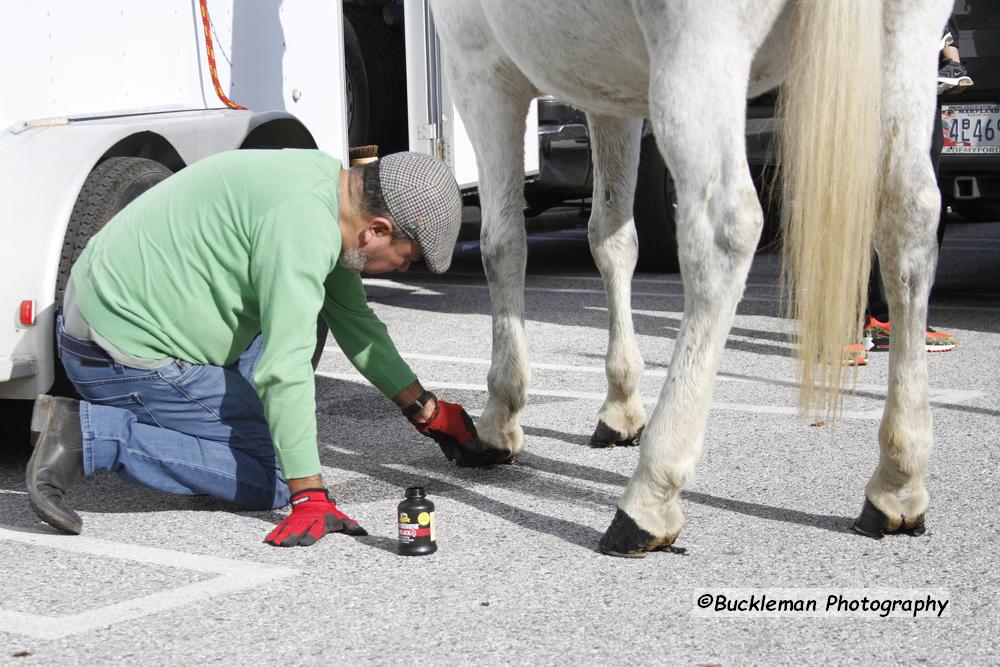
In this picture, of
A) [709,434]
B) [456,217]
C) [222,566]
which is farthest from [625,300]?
[222,566]

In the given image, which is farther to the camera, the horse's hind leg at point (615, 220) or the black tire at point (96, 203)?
the horse's hind leg at point (615, 220)

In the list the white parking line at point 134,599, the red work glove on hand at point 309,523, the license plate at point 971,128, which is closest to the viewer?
the white parking line at point 134,599

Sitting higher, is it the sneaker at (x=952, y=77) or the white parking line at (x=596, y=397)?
the sneaker at (x=952, y=77)

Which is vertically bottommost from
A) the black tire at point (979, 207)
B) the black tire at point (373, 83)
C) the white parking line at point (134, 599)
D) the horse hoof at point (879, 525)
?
the white parking line at point (134, 599)

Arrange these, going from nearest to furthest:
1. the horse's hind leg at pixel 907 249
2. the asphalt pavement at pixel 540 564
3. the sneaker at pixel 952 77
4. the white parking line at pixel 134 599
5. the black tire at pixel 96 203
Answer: the asphalt pavement at pixel 540 564
the white parking line at pixel 134 599
the horse's hind leg at pixel 907 249
the black tire at pixel 96 203
the sneaker at pixel 952 77

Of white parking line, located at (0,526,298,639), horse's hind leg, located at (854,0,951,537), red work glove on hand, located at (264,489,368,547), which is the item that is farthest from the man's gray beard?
horse's hind leg, located at (854,0,951,537)

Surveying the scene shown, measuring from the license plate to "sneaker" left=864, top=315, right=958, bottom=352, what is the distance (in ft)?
3.26

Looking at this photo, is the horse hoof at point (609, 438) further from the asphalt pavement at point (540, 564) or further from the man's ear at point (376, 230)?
the man's ear at point (376, 230)

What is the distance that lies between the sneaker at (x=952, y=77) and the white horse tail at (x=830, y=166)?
2.98 metres

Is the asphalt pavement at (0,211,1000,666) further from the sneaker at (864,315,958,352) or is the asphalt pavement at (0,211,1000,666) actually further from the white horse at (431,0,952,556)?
the sneaker at (864,315,958,352)

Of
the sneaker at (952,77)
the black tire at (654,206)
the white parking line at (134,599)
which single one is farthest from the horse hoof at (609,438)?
the black tire at (654,206)

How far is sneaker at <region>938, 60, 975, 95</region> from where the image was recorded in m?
6.24

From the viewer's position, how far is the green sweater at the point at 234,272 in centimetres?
362

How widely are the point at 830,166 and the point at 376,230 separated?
49.4 inches
